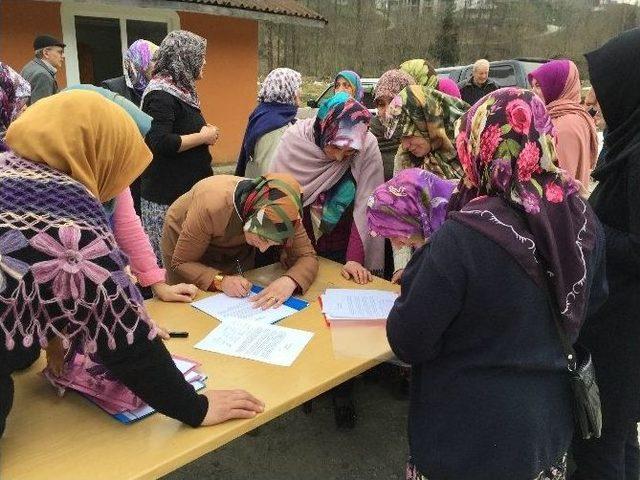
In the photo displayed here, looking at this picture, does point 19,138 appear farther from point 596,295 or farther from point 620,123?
point 620,123

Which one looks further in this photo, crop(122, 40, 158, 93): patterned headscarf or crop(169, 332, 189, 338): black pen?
crop(122, 40, 158, 93): patterned headscarf

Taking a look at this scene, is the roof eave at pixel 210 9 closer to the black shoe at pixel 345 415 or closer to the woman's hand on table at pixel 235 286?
the woman's hand on table at pixel 235 286

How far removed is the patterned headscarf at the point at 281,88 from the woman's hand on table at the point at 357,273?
124 centimetres

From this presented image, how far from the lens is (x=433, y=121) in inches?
84.6

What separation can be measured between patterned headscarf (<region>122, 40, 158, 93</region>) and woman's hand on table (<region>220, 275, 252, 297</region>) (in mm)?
2115

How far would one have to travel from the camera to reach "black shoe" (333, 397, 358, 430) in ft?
8.07

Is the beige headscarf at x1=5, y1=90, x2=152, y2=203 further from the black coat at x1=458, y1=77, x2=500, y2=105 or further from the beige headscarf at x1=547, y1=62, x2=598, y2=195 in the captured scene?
the black coat at x1=458, y1=77, x2=500, y2=105

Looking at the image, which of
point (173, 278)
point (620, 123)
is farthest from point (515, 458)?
point (173, 278)

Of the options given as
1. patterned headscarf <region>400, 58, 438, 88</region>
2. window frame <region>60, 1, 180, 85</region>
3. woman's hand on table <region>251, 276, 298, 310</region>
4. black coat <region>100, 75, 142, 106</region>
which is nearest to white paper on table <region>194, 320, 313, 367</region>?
woman's hand on table <region>251, 276, 298, 310</region>

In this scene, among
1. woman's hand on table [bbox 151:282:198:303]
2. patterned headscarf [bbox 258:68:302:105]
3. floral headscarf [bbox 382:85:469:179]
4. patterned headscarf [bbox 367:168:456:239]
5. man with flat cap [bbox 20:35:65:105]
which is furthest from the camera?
man with flat cap [bbox 20:35:65:105]

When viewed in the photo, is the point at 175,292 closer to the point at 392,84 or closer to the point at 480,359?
the point at 480,359

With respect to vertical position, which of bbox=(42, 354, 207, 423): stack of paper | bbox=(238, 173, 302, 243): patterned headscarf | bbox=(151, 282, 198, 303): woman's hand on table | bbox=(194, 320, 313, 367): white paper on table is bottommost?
bbox=(194, 320, 313, 367): white paper on table

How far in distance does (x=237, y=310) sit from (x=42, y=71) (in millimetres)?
3414

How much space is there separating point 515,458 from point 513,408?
0.41 ft
